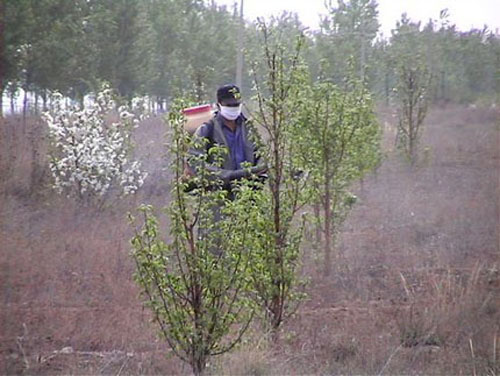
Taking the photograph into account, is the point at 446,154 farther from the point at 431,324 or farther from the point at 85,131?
the point at 431,324

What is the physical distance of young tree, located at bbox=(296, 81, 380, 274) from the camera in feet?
23.6

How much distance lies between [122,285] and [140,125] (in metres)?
6.14

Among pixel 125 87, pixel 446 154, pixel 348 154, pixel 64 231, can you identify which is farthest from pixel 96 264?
pixel 446 154


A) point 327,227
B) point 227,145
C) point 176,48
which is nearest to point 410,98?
point 176,48

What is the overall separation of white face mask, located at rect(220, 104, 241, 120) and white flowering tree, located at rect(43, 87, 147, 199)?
511 centimetres

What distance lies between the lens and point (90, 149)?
10398 mm

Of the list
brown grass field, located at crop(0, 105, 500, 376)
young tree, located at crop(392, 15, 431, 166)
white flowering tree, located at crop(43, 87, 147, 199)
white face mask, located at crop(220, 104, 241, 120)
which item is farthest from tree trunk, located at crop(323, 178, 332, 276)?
young tree, located at crop(392, 15, 431, 166)

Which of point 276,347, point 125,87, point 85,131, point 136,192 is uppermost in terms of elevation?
point 125,87

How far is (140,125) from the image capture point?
13.0 meters

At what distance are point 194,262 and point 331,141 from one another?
3534mm

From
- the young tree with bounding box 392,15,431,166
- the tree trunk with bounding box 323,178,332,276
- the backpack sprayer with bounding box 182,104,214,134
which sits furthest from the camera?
the young tree with bounding box 392,15,431,166

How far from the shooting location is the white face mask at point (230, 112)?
18.3ft

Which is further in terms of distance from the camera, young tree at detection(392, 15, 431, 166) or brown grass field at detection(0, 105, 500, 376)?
young tree at detection(392, 15, 431, 166)

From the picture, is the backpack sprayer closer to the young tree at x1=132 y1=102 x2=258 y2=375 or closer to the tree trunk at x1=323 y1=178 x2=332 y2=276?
the young tree at x1=132 y1=102 x2=258 y2=375
